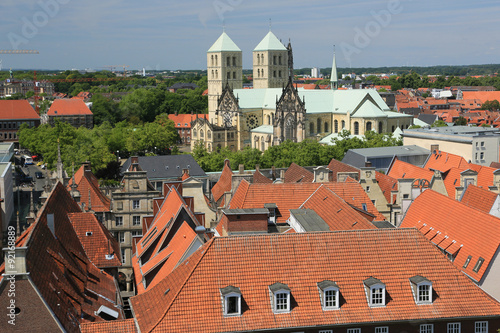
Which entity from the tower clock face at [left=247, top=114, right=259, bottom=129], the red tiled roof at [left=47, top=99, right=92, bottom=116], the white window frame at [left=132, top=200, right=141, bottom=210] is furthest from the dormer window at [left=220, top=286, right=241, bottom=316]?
the red tiled roof at [left=47, top=99, right=92, bottom=116]

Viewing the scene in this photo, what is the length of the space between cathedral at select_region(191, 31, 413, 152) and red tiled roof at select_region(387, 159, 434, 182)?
55294 mm

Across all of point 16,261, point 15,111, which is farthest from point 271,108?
point 16,261

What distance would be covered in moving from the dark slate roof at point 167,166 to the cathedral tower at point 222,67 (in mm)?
56356

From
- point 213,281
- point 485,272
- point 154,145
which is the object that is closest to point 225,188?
point 485,272

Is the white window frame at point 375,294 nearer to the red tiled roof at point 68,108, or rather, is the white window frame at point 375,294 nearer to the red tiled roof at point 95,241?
the red tiled roof at point 95,241

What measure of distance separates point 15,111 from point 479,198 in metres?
129

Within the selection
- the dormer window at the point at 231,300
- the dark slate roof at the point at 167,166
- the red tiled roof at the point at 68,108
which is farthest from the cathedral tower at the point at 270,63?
the dormer window at the point at 231,300

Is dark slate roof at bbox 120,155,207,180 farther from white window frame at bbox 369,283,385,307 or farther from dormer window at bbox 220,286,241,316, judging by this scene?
white window frame at bbox 369,283,385,307

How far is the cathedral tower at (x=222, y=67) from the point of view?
453ft

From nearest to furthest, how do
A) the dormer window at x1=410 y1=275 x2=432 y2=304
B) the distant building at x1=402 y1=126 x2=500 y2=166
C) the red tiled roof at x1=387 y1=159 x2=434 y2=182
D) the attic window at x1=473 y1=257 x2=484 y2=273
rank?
the dormer window at x1=410 y1=275 x2=432 y2=304 < the attic window at x1=473 y1=257 x2=484 y2=273 < the red tiled roof at x1=387 y1=159 x2=434 y2=182 < the distant building at x1=402 y1=126 x2=500 y2=166

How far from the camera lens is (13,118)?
149750 millimetres

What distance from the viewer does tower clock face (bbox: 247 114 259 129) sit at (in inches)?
5231

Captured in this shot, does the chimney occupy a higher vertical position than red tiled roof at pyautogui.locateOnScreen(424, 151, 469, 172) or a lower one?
higher

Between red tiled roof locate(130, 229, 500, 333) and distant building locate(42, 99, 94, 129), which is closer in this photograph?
red tiled roof locate(130, 229, 500, 333)
